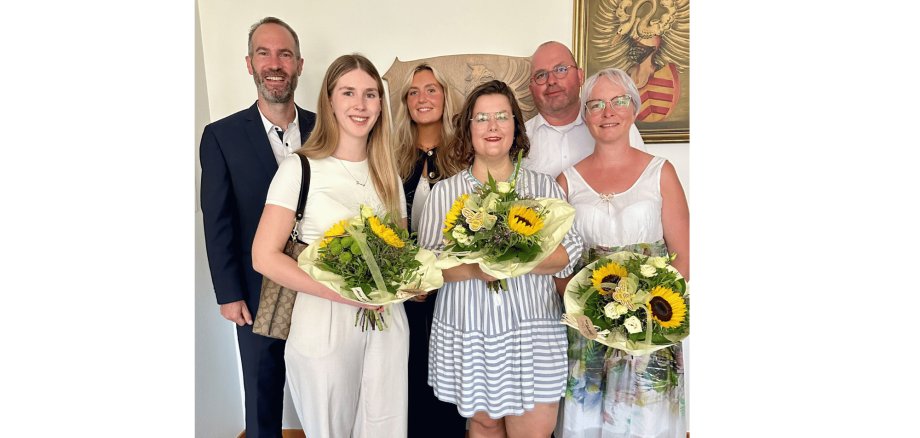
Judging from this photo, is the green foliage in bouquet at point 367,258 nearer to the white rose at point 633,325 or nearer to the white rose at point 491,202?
the white rose at point 491,202

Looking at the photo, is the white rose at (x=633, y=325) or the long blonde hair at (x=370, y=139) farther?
the long blonde hair at (x=370, y=139)

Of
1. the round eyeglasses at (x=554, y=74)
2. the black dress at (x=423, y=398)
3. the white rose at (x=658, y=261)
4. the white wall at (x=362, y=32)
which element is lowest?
the black dress at (x=423, y=398)

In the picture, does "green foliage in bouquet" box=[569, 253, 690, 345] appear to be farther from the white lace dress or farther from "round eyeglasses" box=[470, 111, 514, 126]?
"round eyeglasses" box=[470, 111, 514, 126]

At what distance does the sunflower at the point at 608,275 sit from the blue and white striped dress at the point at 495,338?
0.36ft

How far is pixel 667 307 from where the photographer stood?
186 cm

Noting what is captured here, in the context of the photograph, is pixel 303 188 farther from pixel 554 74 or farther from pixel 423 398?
pixel 554 74

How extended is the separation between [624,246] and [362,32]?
1.76 metres

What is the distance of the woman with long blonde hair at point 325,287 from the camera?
1831mm

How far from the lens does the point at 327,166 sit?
6.26 feet

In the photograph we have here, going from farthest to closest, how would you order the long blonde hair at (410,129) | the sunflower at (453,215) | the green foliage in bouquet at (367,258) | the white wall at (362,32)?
the white wall at (362,32), the long blonde hair at (410,129), the sunflower at (453,215), the green foliage in bouquet at (367,258)

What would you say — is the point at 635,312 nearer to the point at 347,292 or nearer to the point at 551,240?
the point at 551,240

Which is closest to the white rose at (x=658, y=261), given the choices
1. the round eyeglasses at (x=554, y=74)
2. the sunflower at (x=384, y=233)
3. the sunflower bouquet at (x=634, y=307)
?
the sunflower bouquet at (x=634, y=307)

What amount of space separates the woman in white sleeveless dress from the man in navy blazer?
128 centimetres

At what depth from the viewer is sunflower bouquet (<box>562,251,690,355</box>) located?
6.08 feet
